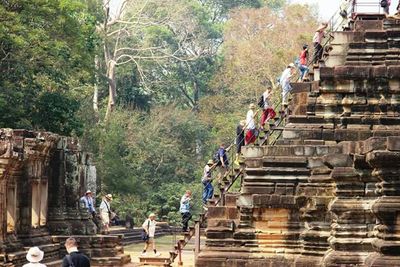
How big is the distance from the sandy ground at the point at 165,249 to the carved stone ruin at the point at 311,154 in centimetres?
516

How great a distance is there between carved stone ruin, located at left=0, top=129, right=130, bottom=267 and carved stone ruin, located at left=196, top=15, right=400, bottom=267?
11.9ft

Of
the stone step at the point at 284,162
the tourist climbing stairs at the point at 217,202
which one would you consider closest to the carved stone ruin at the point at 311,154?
the stone step at the point at 284,162

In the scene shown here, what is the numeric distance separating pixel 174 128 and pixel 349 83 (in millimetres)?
36687

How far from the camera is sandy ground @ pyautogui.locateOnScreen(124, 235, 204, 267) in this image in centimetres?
2704

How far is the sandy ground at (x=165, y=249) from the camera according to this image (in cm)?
2704

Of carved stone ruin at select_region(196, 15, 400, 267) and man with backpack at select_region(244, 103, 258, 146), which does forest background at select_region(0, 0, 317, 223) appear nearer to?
man with backpack at select_region(244, 103, 258, 146)

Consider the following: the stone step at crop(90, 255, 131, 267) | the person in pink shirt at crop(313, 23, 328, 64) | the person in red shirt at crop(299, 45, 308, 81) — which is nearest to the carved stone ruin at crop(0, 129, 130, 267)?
the stone step at crop(90, 255, 131, 267)

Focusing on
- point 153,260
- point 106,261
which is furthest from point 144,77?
Result: point 106,261

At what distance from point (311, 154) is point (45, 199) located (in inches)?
316

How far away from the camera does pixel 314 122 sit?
1903 centimetres

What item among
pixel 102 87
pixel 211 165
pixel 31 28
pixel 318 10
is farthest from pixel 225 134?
pixel 211 165

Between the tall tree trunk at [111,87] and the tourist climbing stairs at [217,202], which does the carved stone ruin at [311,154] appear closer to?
the tourist climbing stairs at [217,202]

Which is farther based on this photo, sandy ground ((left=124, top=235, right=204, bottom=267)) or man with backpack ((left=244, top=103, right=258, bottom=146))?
sandy ground ((left=124, top=235, right=204, bottom=267))

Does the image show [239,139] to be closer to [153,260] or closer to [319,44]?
[319,44]
